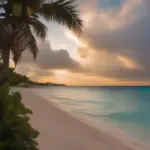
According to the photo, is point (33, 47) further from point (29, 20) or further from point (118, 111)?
point (118, 111)

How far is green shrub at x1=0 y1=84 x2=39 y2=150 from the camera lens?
3.43 m

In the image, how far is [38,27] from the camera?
13.4 metres

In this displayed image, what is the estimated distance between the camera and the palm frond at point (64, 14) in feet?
43.2

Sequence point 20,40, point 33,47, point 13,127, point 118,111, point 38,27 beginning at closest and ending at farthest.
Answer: point 13,127 → point 20,40 → point 38,27 → point 33,47 → point 118,111

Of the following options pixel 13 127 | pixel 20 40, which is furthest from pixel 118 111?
pixel 13 127

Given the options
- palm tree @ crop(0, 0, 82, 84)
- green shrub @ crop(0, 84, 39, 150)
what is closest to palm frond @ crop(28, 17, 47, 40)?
palm tree @ crop(0, 0, 82, 84)

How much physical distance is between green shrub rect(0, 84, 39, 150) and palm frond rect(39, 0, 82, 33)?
9.62 m

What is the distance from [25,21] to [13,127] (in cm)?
952

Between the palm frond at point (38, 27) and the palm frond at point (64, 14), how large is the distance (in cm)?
45

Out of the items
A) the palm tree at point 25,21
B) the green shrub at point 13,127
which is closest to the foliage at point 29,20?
the palm tree at point 25,21

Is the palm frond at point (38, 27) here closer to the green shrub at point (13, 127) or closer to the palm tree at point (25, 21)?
the palm tree at point (25, 21)

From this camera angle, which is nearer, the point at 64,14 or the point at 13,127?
the point at 13,127

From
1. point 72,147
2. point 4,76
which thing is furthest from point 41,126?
point 4,76

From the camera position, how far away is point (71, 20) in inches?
518
